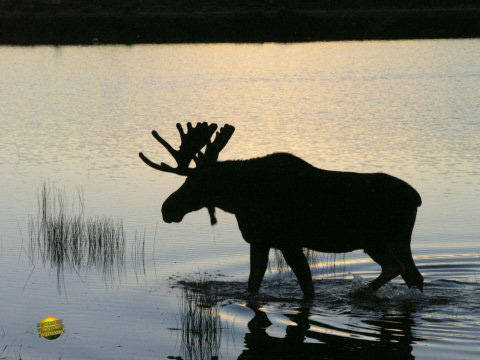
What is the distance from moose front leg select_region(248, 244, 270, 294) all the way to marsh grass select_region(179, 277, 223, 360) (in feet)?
1.33

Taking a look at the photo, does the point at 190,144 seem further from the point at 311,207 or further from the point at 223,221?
the point at 223,221

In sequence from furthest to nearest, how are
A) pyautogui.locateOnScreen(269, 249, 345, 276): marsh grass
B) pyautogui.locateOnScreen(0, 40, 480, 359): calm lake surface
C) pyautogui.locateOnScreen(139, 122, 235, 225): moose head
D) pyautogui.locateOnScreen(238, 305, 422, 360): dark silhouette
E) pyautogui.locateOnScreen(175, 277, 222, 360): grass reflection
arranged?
1. pyautogui.locateOnScreen(269, 249, 345, 276): marsh grass
2. pyautogui.locateOnScreen(139, 122, 235, 225): moose head
3. pyautogui.locateOnScreen(0, 40, 480, 359): calm lake surface
4. pyautogui.locateOnScreen(175, 277, 222, 360): grass reflection
5. pyautogui.locateOnScreen(238, 305, 422, 360): dark silhouette

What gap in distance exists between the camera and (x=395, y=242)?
11.5 m

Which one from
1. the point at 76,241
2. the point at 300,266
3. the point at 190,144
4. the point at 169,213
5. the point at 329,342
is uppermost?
the point at 190,144

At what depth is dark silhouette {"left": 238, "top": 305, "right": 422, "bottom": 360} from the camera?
998 centimetres

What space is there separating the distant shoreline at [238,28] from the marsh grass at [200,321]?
2123 inches

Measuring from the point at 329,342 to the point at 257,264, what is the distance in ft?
5.46

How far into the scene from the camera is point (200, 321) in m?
10.9

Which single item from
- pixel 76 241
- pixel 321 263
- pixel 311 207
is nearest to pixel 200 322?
pixel 311 207

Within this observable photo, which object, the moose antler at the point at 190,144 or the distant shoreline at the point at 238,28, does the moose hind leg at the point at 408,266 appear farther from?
the distant shoreline at the point at 238,28

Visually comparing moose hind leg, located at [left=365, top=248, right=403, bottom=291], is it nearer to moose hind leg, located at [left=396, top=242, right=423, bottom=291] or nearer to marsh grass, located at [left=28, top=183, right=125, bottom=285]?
moose hind leg, located at [left=396, top=242, right=423, bottom=291]

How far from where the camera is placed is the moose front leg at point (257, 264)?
11656mm

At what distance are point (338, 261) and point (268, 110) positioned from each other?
65.1 feet

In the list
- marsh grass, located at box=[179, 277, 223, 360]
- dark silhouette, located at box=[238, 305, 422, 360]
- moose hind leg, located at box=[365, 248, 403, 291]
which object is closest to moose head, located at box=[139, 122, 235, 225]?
marsh grass, located at box=[179, 277, 223, 360]
